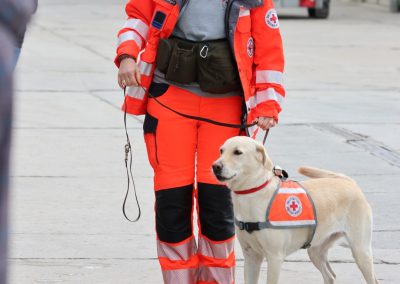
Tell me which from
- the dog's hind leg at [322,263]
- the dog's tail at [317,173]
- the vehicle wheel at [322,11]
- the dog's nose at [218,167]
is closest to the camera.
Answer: the dog's nose at [218,167]

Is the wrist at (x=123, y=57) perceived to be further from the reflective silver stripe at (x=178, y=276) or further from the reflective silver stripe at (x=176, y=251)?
the reflective silver stripe at (x=178, y=276)

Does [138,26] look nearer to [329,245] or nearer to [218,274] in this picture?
[218,274]

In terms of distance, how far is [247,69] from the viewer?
14.0ft

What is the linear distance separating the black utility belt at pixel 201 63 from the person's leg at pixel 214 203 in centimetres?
11

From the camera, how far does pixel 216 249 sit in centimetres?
450

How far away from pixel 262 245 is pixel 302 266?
1.22 metres

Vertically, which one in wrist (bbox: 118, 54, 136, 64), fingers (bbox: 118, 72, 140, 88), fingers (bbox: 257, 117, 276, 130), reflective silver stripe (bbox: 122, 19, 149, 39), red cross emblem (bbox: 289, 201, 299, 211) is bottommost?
red cross emblem (bbox: 289, 201, 299, 211)

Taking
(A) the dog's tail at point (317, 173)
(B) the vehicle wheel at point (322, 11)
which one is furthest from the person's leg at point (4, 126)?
(B) the vehicle wheel at point (322, 11)

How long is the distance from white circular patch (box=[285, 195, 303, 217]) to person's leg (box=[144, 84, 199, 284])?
0.42 meters

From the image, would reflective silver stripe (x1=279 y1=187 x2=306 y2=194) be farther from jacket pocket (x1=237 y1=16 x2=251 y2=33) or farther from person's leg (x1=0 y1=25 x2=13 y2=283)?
person's leg (x1=0 y1=25 x2=13 y2=283)

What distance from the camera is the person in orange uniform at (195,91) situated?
4.19 meters

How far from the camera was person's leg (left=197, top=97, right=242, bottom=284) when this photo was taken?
14.2 feet

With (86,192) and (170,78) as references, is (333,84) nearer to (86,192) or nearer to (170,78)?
(86,192)

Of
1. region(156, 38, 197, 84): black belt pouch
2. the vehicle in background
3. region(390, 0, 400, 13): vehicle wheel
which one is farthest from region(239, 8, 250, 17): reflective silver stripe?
region(390, 0, 400, 13): vehicle wheel
